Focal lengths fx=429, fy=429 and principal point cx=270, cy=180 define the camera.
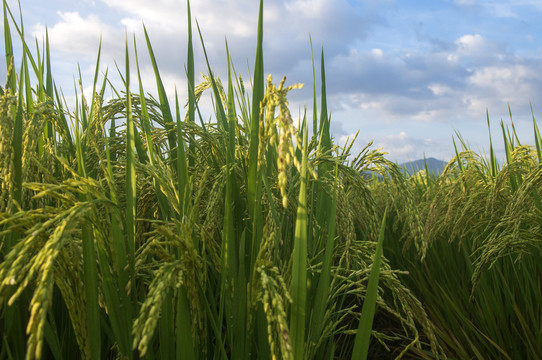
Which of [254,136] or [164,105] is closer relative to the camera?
[254,136]

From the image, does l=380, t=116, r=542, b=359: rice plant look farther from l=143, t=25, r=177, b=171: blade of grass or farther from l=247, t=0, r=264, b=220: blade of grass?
l=143, t=25, r=177, b=171: blade of grass

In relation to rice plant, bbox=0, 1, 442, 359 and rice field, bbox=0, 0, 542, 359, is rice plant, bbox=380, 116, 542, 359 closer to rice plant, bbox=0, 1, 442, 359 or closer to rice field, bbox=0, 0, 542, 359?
rice field, bbox=0, 0, 542, 359

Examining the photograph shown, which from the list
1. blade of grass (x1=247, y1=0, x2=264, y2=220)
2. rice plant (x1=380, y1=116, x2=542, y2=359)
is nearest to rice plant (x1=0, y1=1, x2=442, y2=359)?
blade of grass (x1=247, y1=0, x2=264, y2=220)

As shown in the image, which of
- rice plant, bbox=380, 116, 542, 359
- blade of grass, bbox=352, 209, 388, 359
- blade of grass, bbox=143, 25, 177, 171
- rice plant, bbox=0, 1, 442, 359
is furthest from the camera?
rice plant, bbox=380, 116, 542, 359

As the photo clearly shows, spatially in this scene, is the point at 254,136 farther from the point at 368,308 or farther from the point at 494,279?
the point at 494,279

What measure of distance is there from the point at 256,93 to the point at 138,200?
0.61 m

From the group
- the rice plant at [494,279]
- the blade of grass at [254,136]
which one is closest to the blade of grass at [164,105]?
the blade of grass at [254,136]

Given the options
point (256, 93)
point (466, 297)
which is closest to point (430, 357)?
point (466, 297)

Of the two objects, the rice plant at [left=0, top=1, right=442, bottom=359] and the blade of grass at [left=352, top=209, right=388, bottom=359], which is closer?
the rice plant at [left=0, top=1, right=442, bottom=359]

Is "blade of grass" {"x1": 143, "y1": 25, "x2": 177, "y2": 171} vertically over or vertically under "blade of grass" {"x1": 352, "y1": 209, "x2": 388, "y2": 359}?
over

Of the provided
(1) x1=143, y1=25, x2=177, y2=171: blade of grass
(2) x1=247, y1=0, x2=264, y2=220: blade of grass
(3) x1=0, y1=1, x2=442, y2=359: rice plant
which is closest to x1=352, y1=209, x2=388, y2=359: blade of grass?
(3) x1=0, y1=1, x2=442, y2=359: rice plant

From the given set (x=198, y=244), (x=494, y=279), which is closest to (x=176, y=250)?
(x=198, y=244)

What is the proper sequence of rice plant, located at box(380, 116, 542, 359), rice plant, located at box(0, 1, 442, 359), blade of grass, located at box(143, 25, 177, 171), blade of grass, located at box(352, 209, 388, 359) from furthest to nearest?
rice plant, located at box(380, 116, 542, 359) → blade of grass, located at box(143, 25, 177, 171) → blade of grass, located at box(352, 209, 388, 359) → rice plant, located at box(0, 1, 442, 359)

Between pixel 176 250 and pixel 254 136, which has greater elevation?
pixel 254 136
